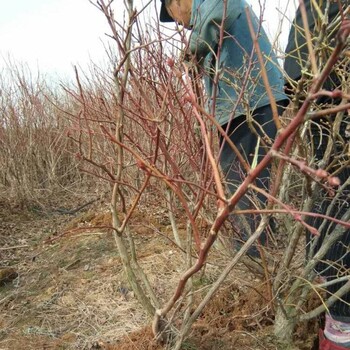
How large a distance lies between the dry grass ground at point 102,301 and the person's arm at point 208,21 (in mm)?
1003

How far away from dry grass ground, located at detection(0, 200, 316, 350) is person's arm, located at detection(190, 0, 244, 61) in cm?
100

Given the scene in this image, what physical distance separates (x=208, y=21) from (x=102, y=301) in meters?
1.67

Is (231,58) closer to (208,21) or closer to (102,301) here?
(208,21)

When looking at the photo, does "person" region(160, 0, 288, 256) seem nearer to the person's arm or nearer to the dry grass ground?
the person's arm

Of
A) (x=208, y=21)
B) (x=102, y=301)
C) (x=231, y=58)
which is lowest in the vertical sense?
(x=102, y=301)

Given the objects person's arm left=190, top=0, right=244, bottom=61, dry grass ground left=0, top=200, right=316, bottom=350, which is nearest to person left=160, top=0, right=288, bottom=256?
person's arm left=190, top=0, right=244, bottom=61

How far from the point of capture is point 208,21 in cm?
255

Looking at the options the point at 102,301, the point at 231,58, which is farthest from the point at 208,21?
the point at 102,301

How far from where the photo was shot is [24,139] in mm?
6199

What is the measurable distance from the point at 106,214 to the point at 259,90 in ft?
7.23

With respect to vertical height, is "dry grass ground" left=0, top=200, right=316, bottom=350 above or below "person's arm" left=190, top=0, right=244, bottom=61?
below

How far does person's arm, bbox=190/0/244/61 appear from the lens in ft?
8.24

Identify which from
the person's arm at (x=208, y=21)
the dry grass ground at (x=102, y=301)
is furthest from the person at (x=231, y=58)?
the dry grass ground at (x=102, y=301)

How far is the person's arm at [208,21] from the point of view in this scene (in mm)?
2512
